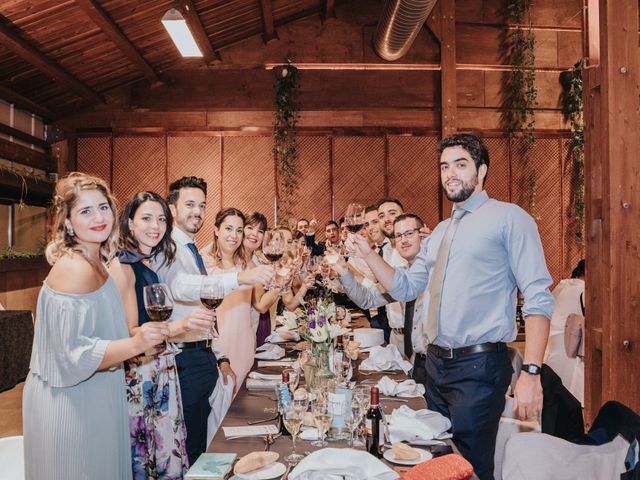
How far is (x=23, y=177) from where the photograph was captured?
735 centimetres

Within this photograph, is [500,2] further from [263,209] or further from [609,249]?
[609,249]

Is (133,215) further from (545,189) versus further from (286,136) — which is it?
(545,189)

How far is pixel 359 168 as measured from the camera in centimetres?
892

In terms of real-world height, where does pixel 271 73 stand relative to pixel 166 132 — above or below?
above

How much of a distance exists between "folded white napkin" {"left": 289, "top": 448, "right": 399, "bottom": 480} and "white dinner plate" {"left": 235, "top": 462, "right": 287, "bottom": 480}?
0.23ft

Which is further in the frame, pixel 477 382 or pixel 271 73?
pixel 271 73

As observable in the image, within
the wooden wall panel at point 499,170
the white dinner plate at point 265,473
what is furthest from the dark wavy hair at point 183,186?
the wooden wall panel at point 499,170

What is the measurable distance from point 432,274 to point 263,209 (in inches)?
250

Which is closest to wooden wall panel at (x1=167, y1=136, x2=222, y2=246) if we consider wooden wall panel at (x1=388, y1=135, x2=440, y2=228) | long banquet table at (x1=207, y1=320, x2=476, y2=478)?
wooden wall panel at (x1=388, y1=135, x2=440, y2=228)

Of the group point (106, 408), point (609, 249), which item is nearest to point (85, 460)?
point (106, 408)

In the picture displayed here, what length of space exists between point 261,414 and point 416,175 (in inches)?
280

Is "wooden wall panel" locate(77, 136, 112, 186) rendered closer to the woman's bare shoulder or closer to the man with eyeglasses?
the man with eyeglasses

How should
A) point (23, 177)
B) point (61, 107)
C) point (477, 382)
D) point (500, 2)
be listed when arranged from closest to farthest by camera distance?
1. point (477, 382)
2. point (23, 177)
3. point (61, 107)
4. point (500, 2)

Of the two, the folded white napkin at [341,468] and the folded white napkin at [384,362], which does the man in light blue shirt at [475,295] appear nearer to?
the folded white napkin at [384,362]
